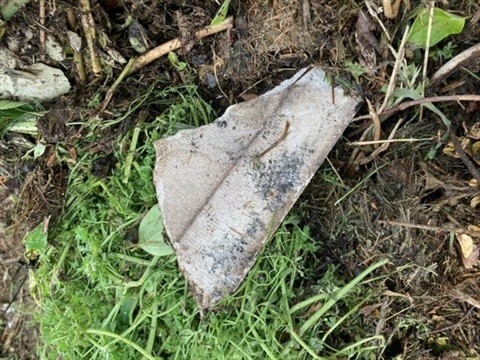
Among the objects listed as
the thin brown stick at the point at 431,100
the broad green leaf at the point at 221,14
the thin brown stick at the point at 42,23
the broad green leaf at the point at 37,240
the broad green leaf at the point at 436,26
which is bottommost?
the broad green leaf at the point at 37,240

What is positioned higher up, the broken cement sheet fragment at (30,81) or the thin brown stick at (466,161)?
the broken cement sheet fragment at (30,81)

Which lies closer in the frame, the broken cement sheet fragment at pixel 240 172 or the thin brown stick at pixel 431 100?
the thin brown stick at pixel 431 100

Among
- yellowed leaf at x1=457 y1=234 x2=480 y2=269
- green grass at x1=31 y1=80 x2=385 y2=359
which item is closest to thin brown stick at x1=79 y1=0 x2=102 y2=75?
green grass at x1=31 y1=80 x2=385 y2=359

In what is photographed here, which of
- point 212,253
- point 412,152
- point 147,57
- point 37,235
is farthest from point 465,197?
point 37,235

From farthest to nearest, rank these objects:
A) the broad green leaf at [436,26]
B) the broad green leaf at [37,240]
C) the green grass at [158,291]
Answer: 1. the broad green leaf at [37,240]
2. the green grass at [158,291]
3. the broad green leaf at [436,26]

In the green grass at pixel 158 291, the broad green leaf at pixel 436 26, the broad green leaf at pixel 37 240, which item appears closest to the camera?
the broad green leaf at pixel 436 26

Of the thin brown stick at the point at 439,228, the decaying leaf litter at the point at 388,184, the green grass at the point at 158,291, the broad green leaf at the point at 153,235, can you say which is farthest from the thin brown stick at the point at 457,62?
the broad green leaf at the point at 153,235

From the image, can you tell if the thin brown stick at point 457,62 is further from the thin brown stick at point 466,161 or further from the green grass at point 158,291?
the green grass at point 158,291

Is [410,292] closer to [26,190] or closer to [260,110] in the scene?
[260,110]
